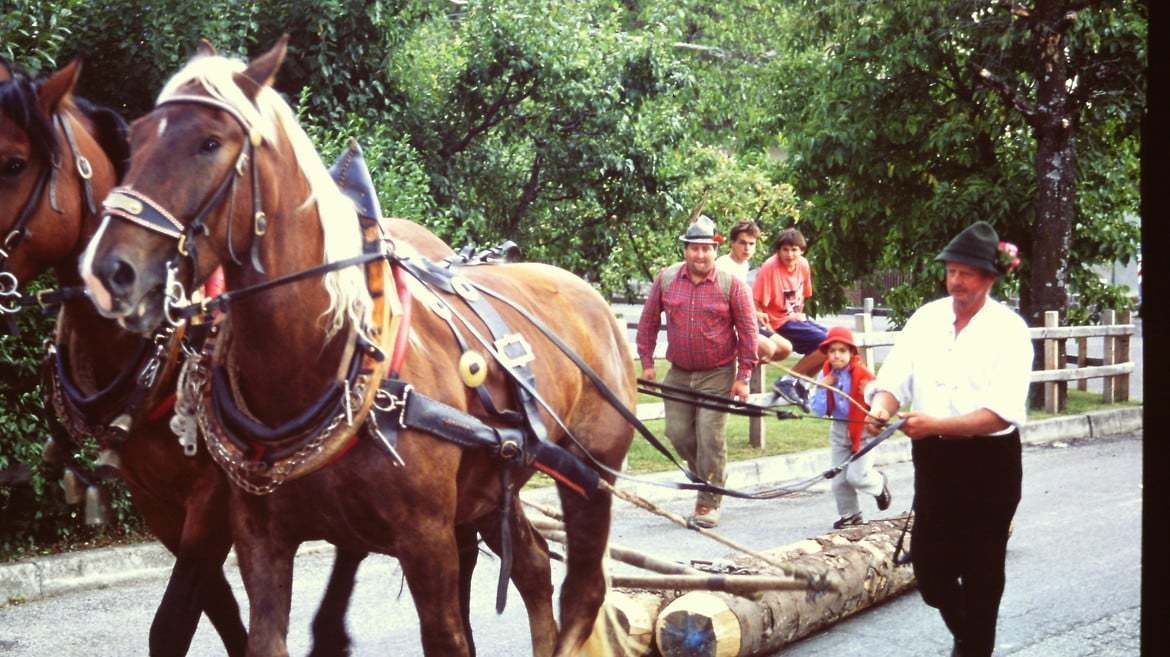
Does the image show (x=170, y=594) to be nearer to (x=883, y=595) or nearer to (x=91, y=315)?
(x=91, y=315)

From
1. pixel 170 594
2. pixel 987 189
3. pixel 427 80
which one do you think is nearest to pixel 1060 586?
pixel 170 594

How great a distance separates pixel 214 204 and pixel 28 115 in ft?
3.90

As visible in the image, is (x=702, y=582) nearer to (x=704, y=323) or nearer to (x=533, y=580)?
(x=533, y=580)

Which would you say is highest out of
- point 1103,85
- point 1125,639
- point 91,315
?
point 1103,85

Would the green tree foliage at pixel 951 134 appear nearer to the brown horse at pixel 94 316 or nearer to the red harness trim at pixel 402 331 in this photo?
the red harness trim at pixel 402 331

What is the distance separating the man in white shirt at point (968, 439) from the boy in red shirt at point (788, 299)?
5057 mm

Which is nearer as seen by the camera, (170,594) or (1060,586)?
(170,594)

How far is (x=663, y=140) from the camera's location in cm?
1370

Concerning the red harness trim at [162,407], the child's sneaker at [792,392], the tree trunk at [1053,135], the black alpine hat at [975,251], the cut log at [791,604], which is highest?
the tree trunk at [1053,135]

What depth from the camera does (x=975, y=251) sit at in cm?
504

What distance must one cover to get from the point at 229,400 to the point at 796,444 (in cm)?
954

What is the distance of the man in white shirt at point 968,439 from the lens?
16.5 feet

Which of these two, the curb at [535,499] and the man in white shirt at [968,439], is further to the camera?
the curb at [535,499]

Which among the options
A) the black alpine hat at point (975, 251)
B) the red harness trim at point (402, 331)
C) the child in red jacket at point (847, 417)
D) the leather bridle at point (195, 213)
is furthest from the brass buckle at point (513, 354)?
the child in red jacket at point (847, 417)
